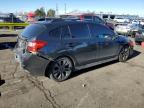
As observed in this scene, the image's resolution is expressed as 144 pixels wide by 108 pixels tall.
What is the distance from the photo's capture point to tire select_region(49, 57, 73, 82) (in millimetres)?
5492

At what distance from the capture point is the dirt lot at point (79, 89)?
173 inches

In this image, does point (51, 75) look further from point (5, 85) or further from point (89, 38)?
point (89, 38)

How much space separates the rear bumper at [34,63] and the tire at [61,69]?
277mm

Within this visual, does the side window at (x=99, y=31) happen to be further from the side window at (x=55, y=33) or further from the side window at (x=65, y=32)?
the side window at (x=55, y=33)

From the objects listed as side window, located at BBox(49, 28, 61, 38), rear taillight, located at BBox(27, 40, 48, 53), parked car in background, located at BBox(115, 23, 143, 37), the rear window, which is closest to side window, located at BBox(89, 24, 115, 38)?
side window, located at BBox(49, 28, 61, 38)

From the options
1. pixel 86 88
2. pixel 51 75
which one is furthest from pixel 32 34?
pixel 86 88

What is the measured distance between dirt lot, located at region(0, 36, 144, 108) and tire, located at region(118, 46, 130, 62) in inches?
32.8

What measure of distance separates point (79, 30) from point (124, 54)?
270 cm

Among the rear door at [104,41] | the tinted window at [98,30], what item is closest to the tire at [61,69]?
the rear door at [104,41]

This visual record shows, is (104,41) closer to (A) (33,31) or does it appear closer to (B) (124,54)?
(B) (124,54)

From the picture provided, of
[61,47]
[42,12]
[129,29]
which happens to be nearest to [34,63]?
[61,47]

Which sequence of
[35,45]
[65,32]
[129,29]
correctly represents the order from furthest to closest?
[129,29] → [65,32] → [35,45]

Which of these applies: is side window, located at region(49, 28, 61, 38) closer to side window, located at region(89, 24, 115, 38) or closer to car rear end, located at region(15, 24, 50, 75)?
car rear end, located at region(15, 24, 50, 75)

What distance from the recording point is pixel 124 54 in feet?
25.7
